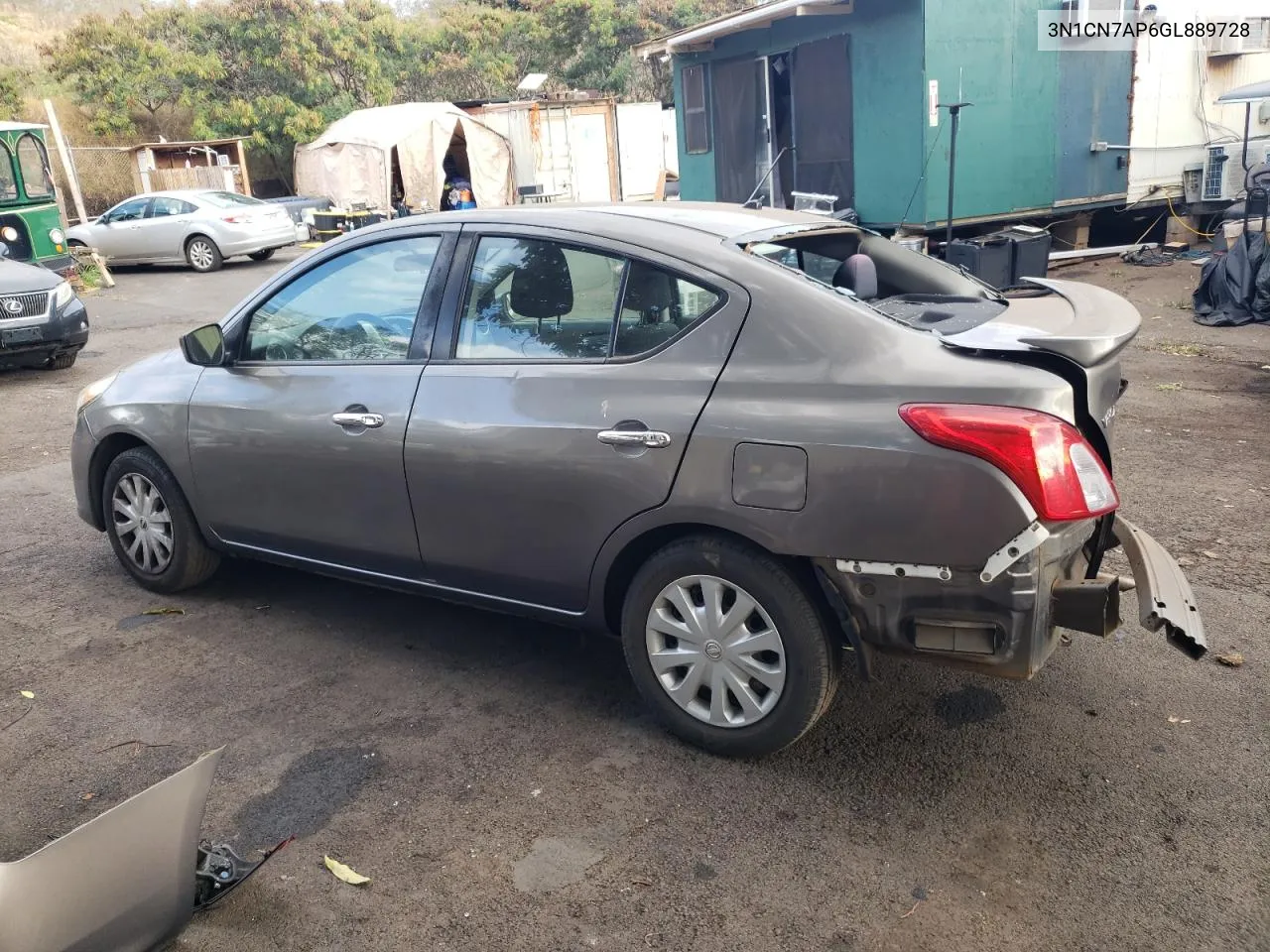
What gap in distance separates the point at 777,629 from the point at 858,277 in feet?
4.11

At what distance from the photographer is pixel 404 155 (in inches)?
972

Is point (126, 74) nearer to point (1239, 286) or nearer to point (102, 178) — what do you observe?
point (102, 178)

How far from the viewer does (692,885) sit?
9.45ft

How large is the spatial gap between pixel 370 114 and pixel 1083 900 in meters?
26.1

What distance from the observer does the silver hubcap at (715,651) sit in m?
3.28

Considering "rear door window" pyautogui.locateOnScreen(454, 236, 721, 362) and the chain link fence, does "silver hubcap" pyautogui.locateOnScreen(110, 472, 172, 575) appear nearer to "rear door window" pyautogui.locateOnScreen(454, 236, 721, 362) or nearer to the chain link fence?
"rear door window" pyautogui.locateOnScreen(454, 236, 721, 362)

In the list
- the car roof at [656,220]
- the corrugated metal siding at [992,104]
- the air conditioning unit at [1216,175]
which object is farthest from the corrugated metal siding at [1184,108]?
the car roof at [656,220]

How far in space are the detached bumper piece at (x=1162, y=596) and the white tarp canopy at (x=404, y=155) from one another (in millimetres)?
23176

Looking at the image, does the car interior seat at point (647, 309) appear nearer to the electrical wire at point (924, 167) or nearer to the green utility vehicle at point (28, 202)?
the electrical wire at point (924, 167)

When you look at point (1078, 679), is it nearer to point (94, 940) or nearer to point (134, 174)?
→ point (94, 940)

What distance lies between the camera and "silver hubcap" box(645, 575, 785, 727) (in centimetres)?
328

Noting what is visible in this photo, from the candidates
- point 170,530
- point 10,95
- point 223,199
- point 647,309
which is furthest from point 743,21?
point 10,95

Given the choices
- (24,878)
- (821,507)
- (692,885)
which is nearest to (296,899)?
(24,878)

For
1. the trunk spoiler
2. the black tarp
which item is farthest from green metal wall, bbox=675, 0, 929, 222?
the trunk spoiler
